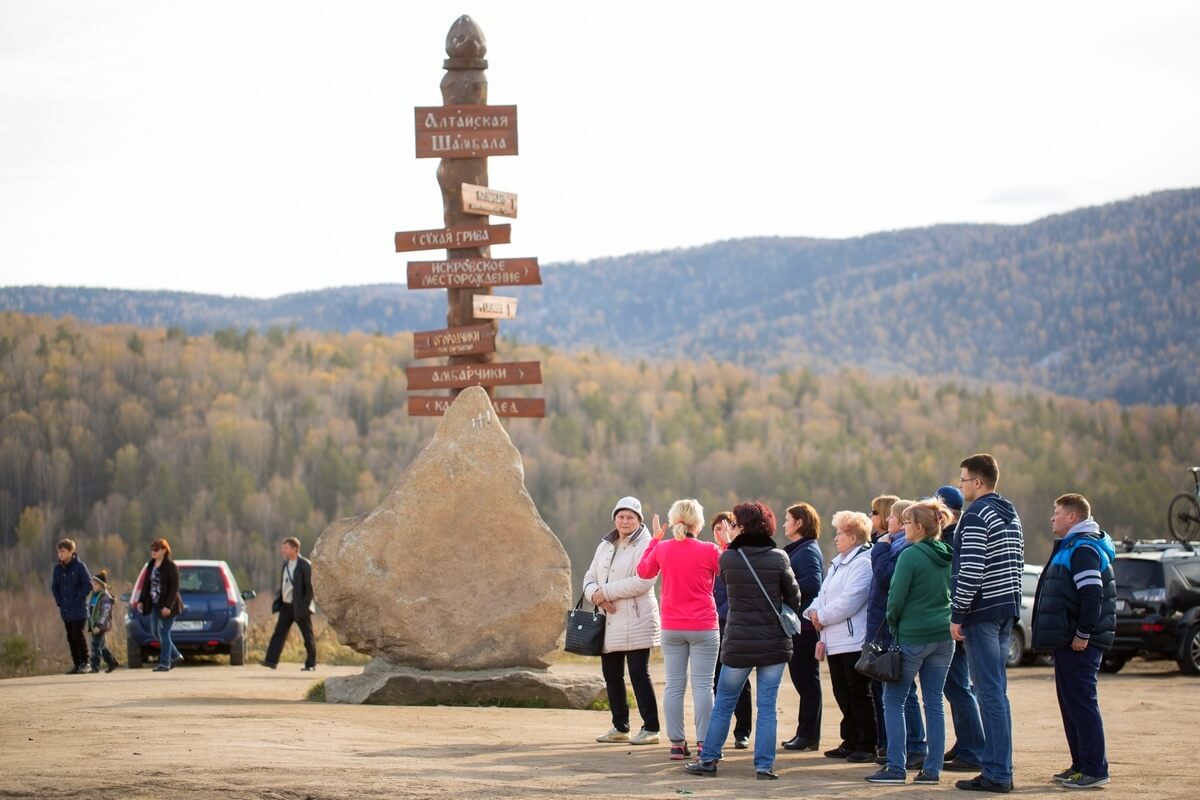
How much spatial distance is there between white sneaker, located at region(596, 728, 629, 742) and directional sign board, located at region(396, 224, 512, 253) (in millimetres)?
6182

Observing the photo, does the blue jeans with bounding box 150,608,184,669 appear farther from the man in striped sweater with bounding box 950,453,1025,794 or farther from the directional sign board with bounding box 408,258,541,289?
the man in striped sweater with bounding box 950,453,1025,794

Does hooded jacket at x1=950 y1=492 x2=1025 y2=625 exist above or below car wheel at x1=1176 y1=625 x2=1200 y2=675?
above

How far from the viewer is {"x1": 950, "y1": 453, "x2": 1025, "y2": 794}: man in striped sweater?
9.55m

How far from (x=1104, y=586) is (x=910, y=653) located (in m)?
1.28

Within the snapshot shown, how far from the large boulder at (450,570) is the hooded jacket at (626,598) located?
10.0 ft

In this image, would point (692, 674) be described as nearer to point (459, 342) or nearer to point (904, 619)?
point (904, 619)

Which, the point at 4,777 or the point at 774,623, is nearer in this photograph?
the point at 4,777

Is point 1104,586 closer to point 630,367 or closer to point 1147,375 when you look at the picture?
point 630,367

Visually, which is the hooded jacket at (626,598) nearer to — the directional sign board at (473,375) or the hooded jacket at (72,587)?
the directional sign board at (473,375)

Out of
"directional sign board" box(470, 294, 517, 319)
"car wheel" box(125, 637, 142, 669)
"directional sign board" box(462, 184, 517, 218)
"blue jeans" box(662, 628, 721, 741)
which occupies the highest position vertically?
"directional sign board" box(462, 184, 517, 218)

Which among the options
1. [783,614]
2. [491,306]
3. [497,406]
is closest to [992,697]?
[783,614]

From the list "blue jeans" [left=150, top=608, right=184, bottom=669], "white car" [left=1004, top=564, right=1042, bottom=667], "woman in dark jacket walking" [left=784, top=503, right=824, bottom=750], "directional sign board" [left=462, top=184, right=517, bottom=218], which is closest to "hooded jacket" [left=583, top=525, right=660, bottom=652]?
"woman in dark jacket walking" [left=784, top=503, right=824, bottom=750]

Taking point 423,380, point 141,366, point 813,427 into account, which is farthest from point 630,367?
point 423,380

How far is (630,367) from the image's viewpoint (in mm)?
105625
